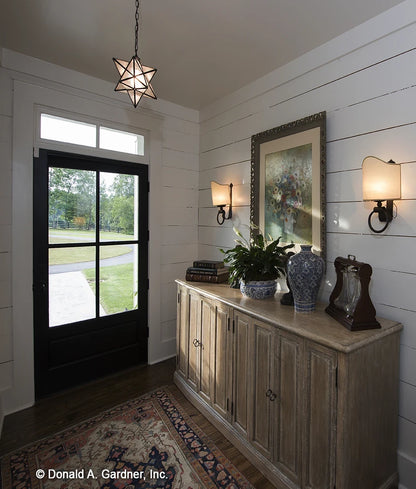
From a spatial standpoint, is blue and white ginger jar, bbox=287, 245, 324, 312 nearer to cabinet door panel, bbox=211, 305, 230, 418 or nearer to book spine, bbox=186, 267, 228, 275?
cabinet door panel, bbox=211, 305, 230, 418

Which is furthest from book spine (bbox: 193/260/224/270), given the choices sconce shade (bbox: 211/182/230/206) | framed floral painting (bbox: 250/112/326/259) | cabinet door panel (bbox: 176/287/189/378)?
sconce shade (bbox: 211/182/230/206)

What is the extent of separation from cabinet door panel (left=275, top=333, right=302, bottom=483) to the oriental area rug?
0.89 ft

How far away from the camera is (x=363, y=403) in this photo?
4.61 ft

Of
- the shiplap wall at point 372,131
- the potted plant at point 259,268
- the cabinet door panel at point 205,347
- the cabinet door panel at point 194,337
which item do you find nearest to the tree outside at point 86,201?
the cabinet door panel at point 194,337

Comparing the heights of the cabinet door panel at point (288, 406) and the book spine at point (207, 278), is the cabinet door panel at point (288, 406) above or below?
below

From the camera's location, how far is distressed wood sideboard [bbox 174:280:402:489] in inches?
53.7

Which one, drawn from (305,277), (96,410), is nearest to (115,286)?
(96,410)

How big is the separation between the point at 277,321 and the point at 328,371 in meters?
0.34

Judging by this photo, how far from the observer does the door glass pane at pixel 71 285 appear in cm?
246

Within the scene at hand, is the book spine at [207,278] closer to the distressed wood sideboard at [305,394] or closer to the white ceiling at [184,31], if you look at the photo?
the distressed wood sideboard at [305,394]

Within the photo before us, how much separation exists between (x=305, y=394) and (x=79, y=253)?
2064 millimetres

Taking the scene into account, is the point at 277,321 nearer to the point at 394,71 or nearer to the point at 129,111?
the point at 394,71

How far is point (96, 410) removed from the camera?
2.27 m

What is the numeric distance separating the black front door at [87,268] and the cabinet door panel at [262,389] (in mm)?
1512
